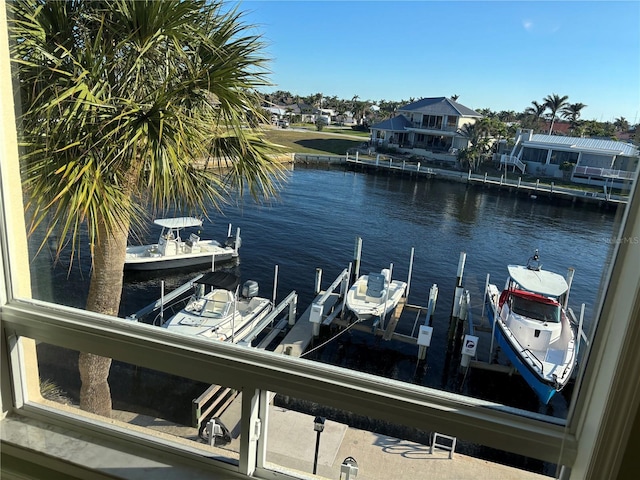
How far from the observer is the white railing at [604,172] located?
2.76ft

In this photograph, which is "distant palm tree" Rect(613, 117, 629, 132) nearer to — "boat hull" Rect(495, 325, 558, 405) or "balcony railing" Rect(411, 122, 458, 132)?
"balcony railing" Rect(411, 122, 458, 132)

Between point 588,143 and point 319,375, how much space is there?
2.69 feet

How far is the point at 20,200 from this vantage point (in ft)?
4.33

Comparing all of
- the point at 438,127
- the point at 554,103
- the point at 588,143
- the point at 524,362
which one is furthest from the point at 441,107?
the point at 524,362

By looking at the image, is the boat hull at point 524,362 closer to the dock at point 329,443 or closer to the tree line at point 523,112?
the dock at point 329,443

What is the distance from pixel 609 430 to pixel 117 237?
1774 mm

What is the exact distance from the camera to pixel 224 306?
173 cm

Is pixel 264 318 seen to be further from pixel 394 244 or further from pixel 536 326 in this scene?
pixel 536 326

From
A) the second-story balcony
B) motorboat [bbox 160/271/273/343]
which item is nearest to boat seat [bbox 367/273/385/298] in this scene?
motorboat [bbox 160/271/273/343]

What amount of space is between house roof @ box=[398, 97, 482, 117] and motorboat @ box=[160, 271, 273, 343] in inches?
36.0

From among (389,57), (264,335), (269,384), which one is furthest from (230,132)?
(269,384)

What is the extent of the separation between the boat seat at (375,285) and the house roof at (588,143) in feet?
3.15

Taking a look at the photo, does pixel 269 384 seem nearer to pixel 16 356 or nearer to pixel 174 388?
pixel 174 388

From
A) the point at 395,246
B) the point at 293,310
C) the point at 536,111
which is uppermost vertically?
the point at 536,111
